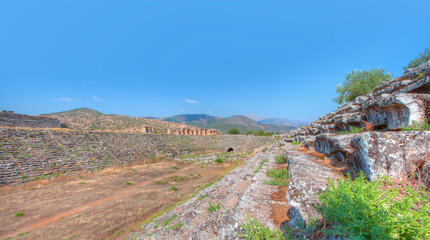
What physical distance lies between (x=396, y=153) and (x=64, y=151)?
84.9 ft

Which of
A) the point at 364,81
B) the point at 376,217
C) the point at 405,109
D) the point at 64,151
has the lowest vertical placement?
the point at 64,151

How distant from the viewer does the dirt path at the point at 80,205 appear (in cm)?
726

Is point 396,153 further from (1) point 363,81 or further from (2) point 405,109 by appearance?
(1) point 363,81

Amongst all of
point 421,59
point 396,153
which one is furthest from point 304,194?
point 421,59

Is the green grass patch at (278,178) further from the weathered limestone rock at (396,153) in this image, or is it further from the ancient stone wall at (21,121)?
the ancient stone wall at (21,121)

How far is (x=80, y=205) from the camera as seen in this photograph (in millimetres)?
9875

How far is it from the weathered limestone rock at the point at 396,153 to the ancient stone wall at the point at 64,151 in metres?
22.3

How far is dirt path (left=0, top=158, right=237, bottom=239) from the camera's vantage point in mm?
7258

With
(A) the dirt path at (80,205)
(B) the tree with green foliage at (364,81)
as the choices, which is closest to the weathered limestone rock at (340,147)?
(A) the dirt path at (80,205)

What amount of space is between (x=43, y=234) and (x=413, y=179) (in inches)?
505

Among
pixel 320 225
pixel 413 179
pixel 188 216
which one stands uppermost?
pixel 413 179

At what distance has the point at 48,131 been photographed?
1883cm

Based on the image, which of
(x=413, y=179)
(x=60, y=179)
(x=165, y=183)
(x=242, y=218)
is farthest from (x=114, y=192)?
(x=413, y=179)

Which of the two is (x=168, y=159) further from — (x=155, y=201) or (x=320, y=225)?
(x=320, y=225)
